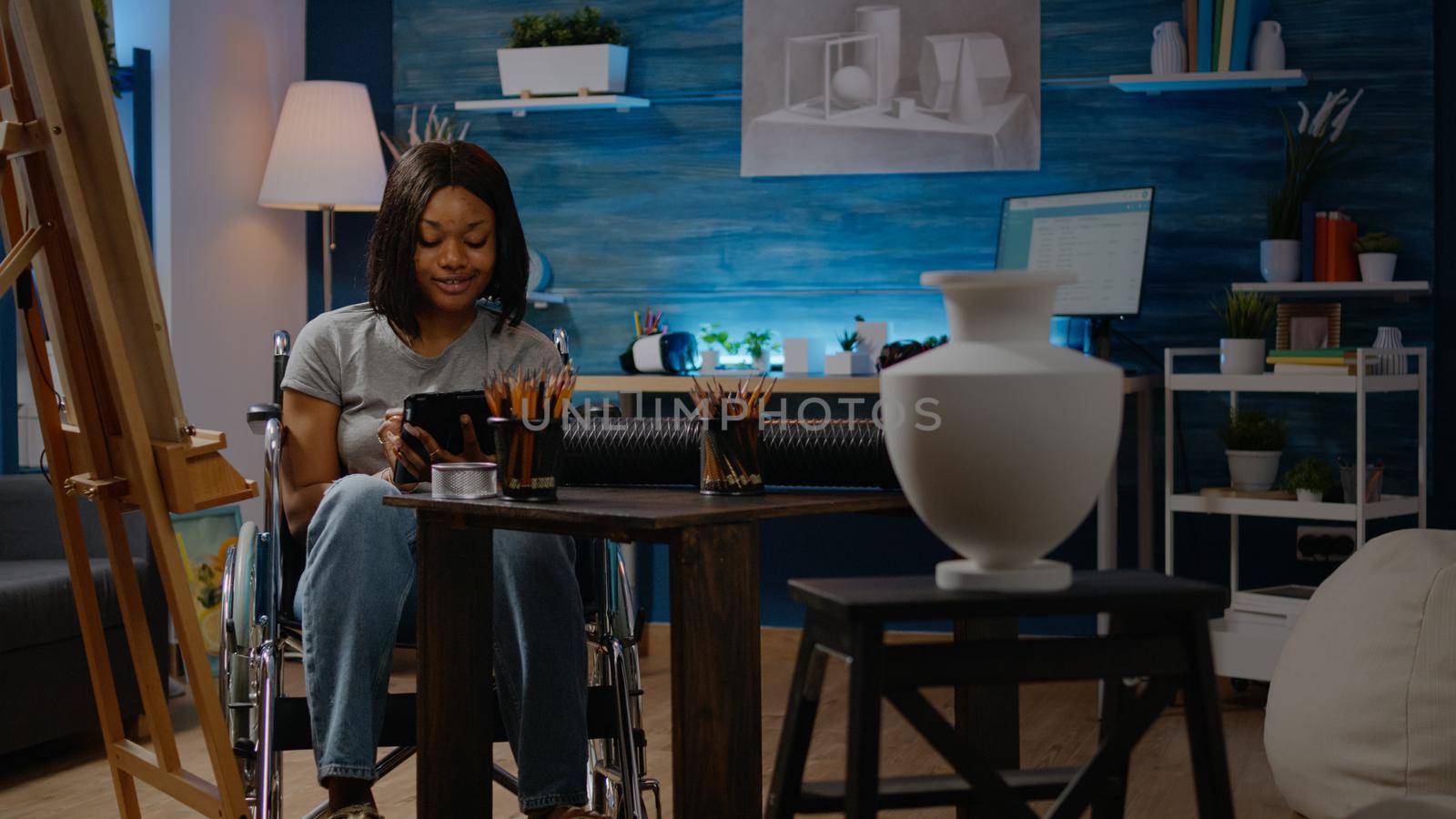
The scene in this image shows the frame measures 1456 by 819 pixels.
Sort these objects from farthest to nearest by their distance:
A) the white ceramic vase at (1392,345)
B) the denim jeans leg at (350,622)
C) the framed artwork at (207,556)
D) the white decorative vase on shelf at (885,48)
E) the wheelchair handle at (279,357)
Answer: the white decorative vase on shelf at (885,48) < the framed artwork at (207,556) < the white ceramic vase at (1392,345) < the wheelchair handle at (279,357) < the denim jeans leg at (350,622)

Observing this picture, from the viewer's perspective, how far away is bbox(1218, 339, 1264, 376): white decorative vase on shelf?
3.47 meters

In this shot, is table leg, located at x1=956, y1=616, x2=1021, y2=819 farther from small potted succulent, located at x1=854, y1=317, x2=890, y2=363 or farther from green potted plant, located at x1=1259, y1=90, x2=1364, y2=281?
small potted succulent, located at x1=854, y1=317, x2=890, y2=363

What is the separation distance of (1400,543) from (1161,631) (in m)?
1.32

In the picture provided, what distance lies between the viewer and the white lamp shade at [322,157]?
4.29 meters

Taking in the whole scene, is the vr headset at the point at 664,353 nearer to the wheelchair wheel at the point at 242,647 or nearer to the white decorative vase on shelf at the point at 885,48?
the white decorative vase on shelf at the point at 885,48

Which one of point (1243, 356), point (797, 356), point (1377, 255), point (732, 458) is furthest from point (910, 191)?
point (732, 458)

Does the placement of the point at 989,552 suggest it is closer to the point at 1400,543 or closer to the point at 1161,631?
the point at 1161,631

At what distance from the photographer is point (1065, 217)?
12.5ft

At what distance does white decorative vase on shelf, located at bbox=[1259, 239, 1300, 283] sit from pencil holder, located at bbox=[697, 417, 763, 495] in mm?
2451

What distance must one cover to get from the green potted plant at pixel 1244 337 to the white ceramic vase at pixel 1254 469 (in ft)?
0.65

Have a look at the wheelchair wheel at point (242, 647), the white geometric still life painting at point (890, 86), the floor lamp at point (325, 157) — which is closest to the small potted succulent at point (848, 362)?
the white geometric still life painting at point (890, 86)

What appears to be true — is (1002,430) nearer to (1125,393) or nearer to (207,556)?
(1125,393)

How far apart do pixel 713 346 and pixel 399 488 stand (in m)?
2.49

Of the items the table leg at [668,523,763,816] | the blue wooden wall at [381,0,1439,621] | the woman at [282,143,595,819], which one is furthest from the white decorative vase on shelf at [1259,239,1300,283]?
the table leg at [668,523,763,816]
